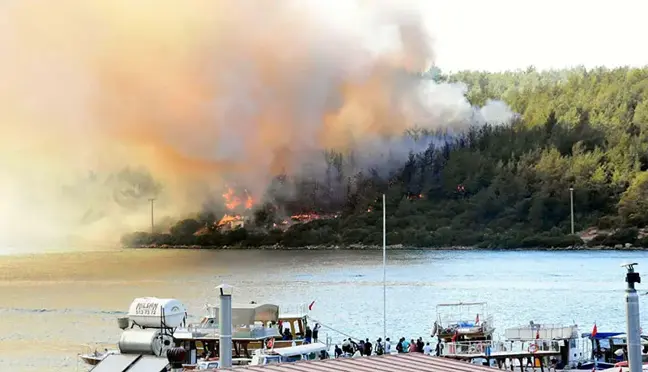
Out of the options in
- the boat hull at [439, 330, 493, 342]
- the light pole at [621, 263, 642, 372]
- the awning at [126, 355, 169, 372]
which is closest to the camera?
the awning at [126, 355, 169, 372]

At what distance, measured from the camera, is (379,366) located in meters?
13.1

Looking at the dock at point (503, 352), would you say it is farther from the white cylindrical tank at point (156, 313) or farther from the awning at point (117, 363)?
the awning at point (117, 363)

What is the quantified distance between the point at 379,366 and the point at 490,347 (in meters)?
24.3

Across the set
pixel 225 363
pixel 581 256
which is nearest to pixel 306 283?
pixel 581 256

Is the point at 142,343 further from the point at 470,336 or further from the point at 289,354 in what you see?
the point at 470,336

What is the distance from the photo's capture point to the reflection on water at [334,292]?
7575 cm

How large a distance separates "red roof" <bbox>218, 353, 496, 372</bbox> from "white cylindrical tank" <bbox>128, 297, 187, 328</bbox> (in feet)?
10.3

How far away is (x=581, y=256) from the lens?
609 feet

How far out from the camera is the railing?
119 ft

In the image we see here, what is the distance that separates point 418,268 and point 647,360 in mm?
134239

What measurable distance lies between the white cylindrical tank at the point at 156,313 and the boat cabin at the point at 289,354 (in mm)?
15334

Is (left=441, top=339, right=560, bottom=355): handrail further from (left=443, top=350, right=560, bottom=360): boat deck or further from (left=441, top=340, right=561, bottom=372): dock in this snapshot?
(left=443, top=350, right=560, bottom=360): boat deck

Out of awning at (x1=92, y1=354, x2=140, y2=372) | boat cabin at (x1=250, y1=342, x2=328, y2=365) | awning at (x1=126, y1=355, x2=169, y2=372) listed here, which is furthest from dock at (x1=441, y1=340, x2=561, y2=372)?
awning at (x1=126, y1=355, x2=169, y2=372)

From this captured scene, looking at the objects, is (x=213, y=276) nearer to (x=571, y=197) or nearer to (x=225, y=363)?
(x=571, y=197)
